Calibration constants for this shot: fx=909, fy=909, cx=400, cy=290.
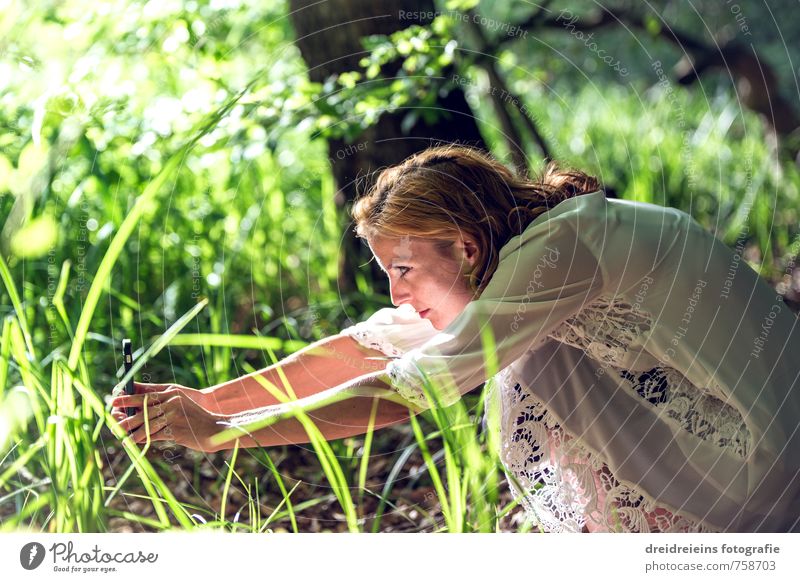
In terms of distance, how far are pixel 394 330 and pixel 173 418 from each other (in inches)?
15.1

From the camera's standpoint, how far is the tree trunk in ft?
5.27

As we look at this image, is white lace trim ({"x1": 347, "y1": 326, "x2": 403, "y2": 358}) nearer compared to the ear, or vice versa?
the ear

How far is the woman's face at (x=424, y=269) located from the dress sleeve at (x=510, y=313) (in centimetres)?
8

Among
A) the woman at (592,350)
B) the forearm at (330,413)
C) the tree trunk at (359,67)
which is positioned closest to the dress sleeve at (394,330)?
the woman at (592,350)

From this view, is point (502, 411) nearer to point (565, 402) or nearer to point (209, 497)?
point (565, 402)

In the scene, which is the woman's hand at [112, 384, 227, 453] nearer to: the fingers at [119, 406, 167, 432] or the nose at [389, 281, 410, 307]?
the fingers at [119, 406, 167, 432]

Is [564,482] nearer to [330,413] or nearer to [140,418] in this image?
[330,413]

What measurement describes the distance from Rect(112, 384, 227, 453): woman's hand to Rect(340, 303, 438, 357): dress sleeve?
1.01ft

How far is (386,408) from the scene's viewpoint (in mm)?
1038

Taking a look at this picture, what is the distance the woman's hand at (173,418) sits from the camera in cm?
101

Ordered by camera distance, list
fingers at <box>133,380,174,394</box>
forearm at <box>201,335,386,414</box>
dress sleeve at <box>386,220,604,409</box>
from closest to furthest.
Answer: dress sleeve at <box>386,220,604,409</box>
fingers at <box>133,380,174,394</box>
forearm at <box>201,335,386,414</box>

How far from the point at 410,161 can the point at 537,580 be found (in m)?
0.54

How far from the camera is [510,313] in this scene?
1.01 meters

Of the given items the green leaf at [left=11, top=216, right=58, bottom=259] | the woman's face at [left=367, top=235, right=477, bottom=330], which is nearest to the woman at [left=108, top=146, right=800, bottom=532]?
the woman's face at [left=367, top=235, right=477, bottom=330]
